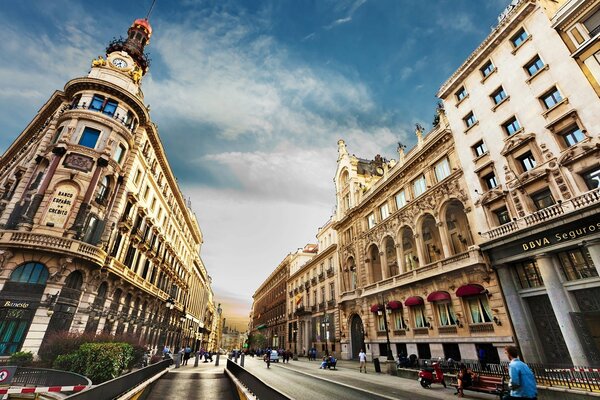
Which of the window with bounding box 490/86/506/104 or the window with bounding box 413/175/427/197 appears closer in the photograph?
the window with bounding box 490/86/506/104

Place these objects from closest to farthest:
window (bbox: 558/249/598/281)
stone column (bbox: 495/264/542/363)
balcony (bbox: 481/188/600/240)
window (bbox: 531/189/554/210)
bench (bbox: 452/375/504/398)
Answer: bench (bbox: 452/375/504/398)
balcony (bbox: 481/188/600/240)
window (bbox: 558/249/598/281)
stone column (bbox: 495/264/542/363)
window (bbox: 531/189/554/210)

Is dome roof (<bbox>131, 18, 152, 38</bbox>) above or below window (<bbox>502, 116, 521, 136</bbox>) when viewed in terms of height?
above

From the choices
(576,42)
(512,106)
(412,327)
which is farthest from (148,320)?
(576,42)

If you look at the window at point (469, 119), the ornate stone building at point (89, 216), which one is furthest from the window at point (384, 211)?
the ornate stone building at point (89, 216)

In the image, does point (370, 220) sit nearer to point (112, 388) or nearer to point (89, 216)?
point (89, 216)

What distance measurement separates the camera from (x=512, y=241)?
16562 millimetres

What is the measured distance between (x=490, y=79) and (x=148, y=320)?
4125 centimetres

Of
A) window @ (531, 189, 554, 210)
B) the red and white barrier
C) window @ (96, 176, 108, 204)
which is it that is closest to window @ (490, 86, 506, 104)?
window @ (531, 189, 554, 210)

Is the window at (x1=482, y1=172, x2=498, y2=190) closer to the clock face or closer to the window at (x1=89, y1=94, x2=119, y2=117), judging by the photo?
the window at (x1=89, y1=94, x2=119, y2=117)

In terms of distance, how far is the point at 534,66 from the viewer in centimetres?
1847

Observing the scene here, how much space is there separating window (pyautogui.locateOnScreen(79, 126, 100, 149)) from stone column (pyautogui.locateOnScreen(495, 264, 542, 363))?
32242 millimetres

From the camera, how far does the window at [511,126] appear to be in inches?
733

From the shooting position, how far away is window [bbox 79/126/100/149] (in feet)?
77.5

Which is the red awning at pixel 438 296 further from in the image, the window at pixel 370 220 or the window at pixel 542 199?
the window at pixel 370 220
